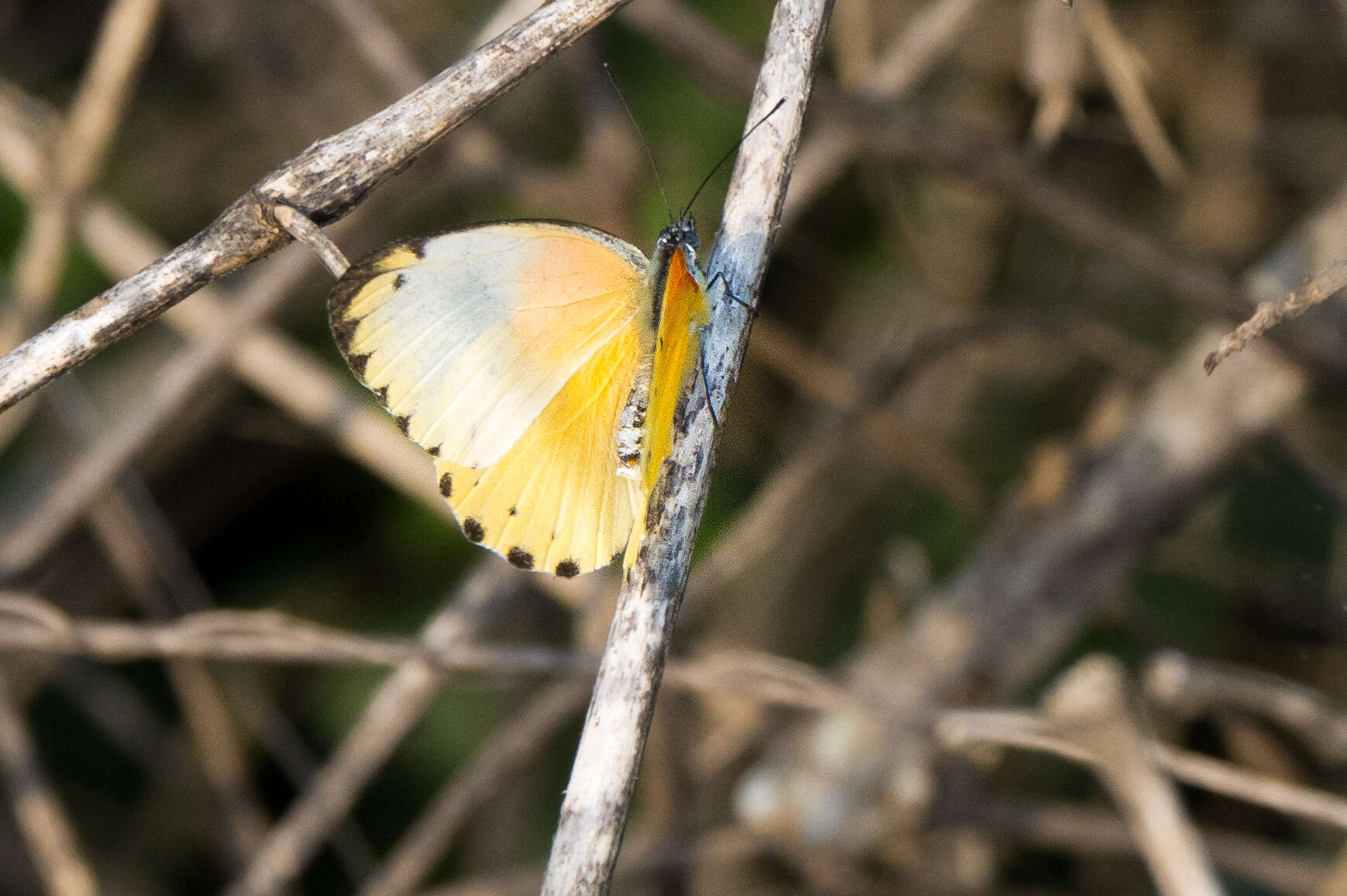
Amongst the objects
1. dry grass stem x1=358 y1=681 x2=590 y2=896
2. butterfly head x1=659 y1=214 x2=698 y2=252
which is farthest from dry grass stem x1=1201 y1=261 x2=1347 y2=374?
dry grass stem x1=358 y1=681 x2=590 y2=896

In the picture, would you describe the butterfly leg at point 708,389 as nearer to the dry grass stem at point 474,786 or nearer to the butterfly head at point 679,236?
the butterfly head at point 679,236

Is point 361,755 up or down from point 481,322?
down

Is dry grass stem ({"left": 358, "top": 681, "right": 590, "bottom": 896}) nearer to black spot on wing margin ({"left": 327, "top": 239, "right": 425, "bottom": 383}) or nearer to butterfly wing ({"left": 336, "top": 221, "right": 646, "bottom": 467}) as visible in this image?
butterfly wing ({"left": 336, "top": 221, "right": 646, "bottom": 467})

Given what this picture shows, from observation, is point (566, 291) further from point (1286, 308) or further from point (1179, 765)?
point (1179, 765)

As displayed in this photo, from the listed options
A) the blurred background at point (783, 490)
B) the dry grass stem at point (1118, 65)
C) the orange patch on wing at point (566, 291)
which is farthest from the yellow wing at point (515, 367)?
the dry grass stem at point (1118, 65)

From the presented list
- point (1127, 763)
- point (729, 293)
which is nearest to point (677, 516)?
point (729, 293)

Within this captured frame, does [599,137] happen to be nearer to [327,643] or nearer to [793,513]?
[793,513]
